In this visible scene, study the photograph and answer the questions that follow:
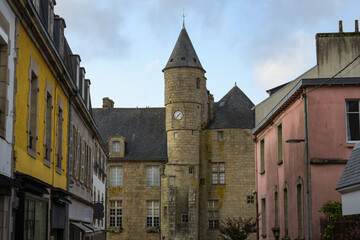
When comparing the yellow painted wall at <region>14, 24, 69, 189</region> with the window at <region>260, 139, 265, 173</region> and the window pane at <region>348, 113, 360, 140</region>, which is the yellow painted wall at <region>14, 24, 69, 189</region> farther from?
the window at <region>260, 139, 265, 173</region>

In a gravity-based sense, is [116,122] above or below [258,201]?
above

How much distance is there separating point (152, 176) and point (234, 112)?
27.6 ft

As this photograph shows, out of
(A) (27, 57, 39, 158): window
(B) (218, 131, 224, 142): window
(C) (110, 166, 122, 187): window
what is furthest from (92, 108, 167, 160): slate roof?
(A) (27, 57, 39, 158): window

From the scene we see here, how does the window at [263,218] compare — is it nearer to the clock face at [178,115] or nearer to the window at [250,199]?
the window at [250,199]

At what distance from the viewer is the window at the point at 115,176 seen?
54.3 metres

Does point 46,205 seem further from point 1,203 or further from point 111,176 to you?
point 111,176

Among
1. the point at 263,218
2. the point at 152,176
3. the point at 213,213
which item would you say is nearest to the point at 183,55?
the point at 152,176

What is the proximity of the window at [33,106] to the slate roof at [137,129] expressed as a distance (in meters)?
40.0

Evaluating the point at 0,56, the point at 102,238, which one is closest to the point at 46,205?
the point at 0,56

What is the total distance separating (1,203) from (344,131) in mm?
10733

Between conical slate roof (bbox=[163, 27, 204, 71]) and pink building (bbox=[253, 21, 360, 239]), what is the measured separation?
97.9 feet

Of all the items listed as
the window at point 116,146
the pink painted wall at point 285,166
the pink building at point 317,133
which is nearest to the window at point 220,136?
the window at point 116,146

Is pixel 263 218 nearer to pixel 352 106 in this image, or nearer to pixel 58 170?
pixel 352 106

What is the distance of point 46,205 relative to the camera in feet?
49.9
